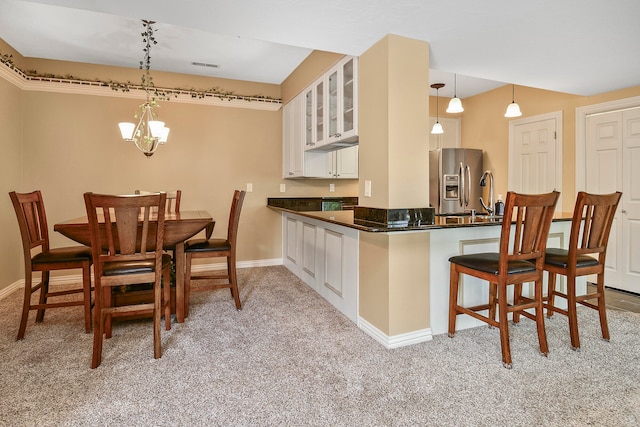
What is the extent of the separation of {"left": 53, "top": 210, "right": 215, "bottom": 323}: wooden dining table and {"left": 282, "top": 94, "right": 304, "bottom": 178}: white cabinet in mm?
1907

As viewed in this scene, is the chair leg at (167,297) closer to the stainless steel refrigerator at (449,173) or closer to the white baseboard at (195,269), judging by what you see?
the white baseboard at (195,269)

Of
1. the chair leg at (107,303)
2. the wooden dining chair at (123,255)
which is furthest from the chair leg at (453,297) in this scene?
the chair leg at (107,303)

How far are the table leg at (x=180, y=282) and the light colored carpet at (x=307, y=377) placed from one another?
3.4 inches

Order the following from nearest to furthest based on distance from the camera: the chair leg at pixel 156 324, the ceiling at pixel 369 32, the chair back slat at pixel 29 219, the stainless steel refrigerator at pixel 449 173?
the ceiling at pixel 369 32 → the chair leg at pixel 156 324 → the chair back slat at pixel 29 219 → the stainless steel refrigerator at pixel 449 173

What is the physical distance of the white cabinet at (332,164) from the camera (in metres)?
4.37

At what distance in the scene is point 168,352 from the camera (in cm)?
231

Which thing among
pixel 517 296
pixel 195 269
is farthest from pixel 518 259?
pixel 195 269

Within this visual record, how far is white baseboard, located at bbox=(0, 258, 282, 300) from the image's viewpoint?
3.68 metres

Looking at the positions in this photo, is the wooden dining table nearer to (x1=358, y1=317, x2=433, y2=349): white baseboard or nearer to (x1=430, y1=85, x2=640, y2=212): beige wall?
(x1=358, y1=317, x2=433, y2=349): white baseboard

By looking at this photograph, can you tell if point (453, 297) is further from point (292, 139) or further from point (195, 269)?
point (195, 269)

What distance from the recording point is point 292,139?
15.2 ft

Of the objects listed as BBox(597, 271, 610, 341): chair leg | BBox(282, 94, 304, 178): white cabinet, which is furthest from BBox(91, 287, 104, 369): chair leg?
BBox(597, 271, 610, 341): chair leg

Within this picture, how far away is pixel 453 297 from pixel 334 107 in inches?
78.5

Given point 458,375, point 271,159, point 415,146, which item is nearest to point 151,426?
point 458,375
